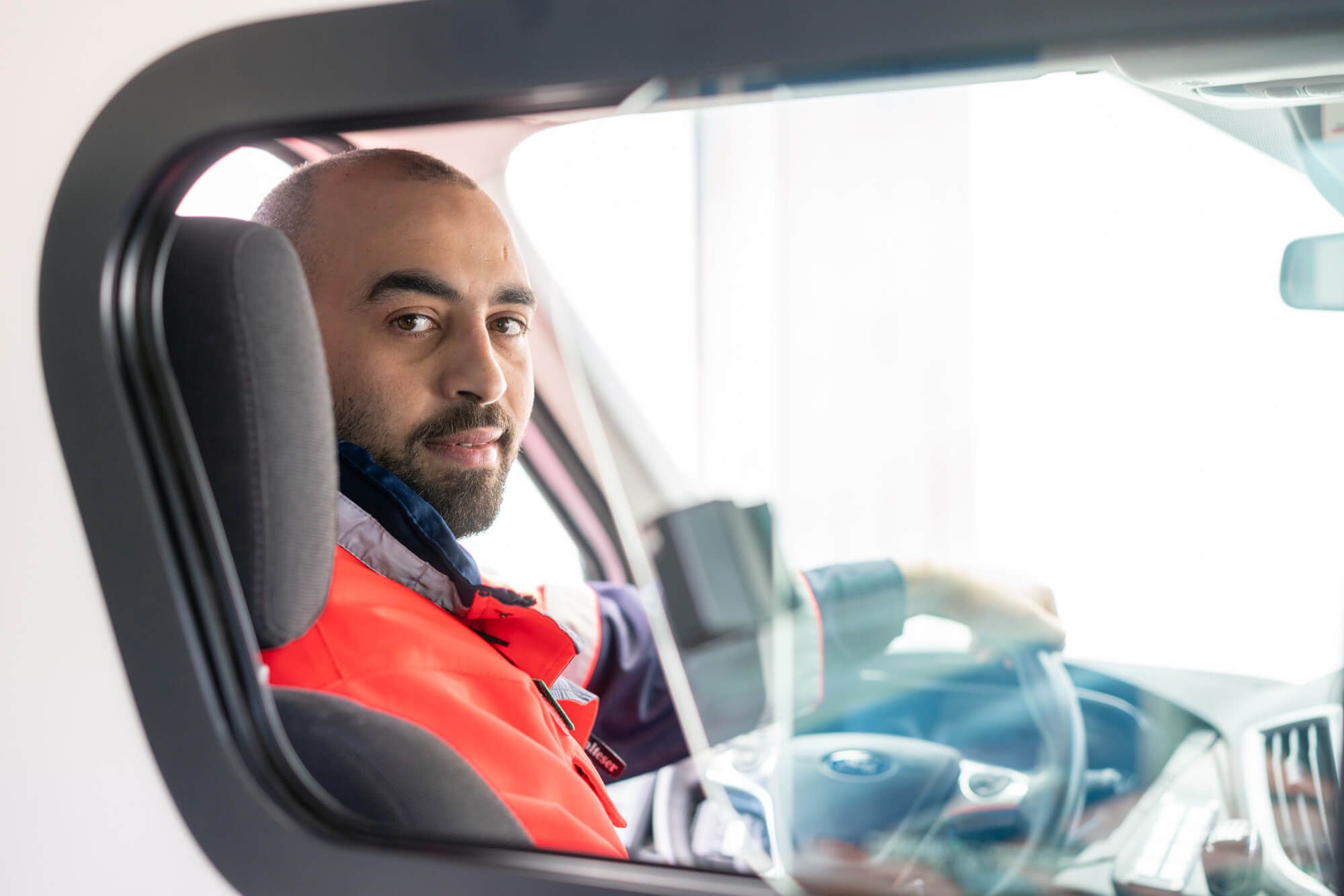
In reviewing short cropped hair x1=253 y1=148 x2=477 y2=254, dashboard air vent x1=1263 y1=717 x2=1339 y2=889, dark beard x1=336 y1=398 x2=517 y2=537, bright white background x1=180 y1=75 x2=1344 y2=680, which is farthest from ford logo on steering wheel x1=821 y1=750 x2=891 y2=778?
short cropped hair x1=253 y1=148 x2=477 y2=254

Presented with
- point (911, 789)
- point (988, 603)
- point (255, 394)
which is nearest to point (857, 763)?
point (911, 789)

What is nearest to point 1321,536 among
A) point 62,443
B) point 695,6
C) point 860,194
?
point 860,194

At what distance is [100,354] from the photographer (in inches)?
35.0

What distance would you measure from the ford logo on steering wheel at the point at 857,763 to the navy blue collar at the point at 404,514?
1.58ft

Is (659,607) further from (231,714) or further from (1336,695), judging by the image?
(1336,695)

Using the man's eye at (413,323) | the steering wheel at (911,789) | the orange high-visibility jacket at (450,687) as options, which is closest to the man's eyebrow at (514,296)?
the man's eye at (413,323)

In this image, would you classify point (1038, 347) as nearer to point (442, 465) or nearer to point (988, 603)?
point (988, 603)

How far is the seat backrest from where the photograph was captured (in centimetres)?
90

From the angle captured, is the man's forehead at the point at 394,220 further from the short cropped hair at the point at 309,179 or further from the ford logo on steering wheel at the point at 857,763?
the ford logo on steering wheel at the point at 857,763

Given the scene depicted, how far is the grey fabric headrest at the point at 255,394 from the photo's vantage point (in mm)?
A: 905

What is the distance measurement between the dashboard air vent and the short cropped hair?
1.22 metres

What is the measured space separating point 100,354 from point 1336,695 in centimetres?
101

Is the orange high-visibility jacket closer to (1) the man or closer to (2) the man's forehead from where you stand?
(1) the man

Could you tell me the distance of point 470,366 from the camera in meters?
1.53
